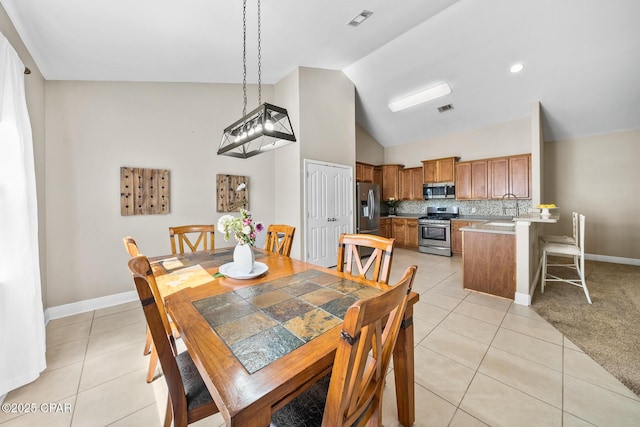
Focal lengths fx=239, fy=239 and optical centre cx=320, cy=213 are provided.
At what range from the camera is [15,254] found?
5.43 ft

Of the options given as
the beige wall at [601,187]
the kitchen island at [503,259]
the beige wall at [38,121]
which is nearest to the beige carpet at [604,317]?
the kitchen island at [503,259]

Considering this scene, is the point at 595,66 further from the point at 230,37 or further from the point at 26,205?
the point at 26,205

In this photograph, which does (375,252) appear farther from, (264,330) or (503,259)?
(503,259)

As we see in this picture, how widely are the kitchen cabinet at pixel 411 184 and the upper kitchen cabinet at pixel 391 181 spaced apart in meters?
0.11

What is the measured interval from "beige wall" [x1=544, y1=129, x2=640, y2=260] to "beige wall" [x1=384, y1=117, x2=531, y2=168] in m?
0.94

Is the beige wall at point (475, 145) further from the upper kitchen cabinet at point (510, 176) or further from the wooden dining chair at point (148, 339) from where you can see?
the wooden dining chair at point (148, 339)

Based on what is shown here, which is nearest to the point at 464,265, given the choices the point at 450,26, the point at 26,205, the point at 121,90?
the point at 450,26

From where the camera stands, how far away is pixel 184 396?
981 millimetres

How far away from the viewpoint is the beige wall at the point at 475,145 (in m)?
5.15

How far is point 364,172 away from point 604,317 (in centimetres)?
464

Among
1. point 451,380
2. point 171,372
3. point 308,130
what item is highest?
point 308,130

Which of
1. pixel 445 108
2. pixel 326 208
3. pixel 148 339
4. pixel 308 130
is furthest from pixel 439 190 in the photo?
pixel 148 339

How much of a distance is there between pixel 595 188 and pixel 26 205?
8.44 m

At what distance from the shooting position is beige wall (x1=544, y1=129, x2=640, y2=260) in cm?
461
